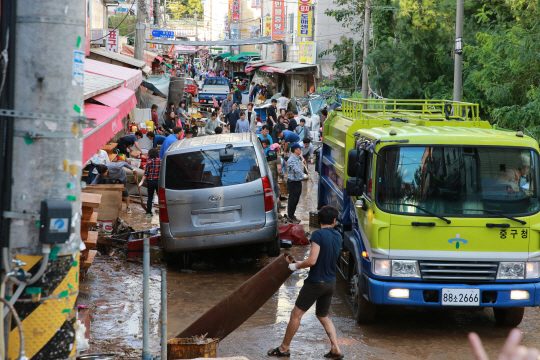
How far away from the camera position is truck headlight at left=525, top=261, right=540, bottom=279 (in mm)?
6348

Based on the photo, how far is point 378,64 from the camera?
23469 millimetres

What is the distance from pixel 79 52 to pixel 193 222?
5.95 m

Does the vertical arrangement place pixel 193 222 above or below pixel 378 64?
below

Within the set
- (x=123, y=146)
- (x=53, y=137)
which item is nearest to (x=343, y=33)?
(x=123, y=146)

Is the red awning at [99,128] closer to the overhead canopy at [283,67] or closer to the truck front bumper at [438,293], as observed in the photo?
the truck front bumper at [438,293]

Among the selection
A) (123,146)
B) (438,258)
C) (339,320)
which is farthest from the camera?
(123,146)

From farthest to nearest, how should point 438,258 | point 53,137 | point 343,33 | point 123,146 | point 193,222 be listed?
Result: 1. point 343,33
2. point 123,146
3. point 193,222
4. point 438,258
5. point 53,137

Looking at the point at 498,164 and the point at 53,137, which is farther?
the point at 498,164

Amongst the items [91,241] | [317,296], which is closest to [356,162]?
[317,296]

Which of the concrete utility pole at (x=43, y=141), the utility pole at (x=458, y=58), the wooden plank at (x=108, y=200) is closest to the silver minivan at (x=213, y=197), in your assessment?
the wooden plank at (x=108, y=200)

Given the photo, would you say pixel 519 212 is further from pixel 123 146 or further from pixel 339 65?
pixel 339 65

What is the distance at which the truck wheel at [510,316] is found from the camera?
6757 mm

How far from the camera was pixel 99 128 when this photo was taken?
6363 millimetres

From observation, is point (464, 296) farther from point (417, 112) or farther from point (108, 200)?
point (108, 200)
